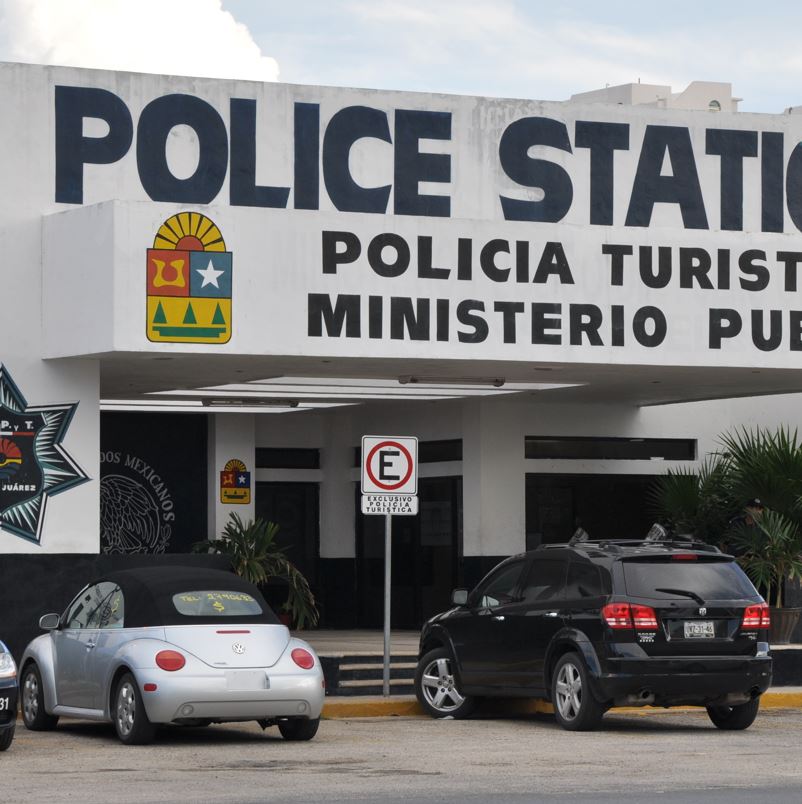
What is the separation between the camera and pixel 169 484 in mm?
25516

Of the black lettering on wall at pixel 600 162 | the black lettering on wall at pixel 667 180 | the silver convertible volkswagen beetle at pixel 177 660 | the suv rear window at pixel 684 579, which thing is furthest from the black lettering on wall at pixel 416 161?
the silver convertible volkswagen beetle at pixel 177 660

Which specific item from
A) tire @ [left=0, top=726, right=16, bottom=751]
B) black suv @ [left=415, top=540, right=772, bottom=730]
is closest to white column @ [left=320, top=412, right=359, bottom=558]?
black suv @ [left=415, top=540, right=772, bottom=730]

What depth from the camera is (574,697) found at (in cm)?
1528

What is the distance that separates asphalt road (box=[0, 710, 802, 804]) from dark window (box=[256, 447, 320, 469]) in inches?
403

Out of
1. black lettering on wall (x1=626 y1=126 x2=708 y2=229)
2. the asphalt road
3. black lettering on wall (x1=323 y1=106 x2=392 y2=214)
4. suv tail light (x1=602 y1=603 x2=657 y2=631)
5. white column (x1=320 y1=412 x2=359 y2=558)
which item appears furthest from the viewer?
white column (x1=320 y1=412 x2=359 y2=558)

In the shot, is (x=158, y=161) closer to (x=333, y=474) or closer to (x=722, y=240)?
(x=722, y=240)

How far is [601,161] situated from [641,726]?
24.0ft

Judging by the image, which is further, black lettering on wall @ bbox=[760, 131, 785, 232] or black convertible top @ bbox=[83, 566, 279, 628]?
black lettering on wall @ bbox=[760, 131, 785, 232]

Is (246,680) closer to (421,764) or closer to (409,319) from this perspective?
(421,764)

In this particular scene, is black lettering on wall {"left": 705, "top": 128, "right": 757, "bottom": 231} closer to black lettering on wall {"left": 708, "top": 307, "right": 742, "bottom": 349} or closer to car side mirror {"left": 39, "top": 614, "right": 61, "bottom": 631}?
black lettering on wall {"left": 708, "top": 307, "right": 742, "bottom": 349}

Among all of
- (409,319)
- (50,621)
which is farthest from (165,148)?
(50,621)

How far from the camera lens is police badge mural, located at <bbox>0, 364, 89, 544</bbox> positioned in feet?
59.9

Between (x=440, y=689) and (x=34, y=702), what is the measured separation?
3793mm

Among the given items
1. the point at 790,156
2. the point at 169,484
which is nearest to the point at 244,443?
the point at 169,484
